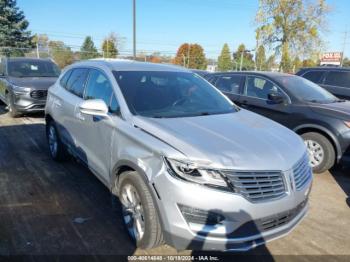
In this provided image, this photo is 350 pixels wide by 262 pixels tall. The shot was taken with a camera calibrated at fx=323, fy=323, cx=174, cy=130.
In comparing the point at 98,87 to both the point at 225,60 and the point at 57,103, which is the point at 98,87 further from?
the point at 225,60

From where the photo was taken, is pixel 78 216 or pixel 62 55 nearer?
pixel 78 216

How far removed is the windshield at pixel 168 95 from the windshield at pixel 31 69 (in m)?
7.01

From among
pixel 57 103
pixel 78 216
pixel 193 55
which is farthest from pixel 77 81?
pixel 193 55

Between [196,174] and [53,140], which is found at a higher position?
[196,174]

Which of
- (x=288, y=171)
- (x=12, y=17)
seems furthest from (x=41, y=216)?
(x=12, y=17)

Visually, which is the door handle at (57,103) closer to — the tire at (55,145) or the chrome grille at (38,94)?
the tire at (55,145)

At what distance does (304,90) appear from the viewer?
20.2 ft

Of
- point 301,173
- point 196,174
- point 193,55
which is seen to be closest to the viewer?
point 196,174

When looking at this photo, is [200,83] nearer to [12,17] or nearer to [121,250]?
[121,250]

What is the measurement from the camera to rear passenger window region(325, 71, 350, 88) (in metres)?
8.59

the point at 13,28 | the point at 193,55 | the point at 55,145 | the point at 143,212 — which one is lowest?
the point at 55,145

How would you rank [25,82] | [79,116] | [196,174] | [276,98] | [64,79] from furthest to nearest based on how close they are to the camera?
[25,82]
[276,98]
[64,79]
[79,116]
[196,174]

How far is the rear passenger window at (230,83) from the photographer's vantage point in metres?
6.94

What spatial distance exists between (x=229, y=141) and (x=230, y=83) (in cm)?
446
